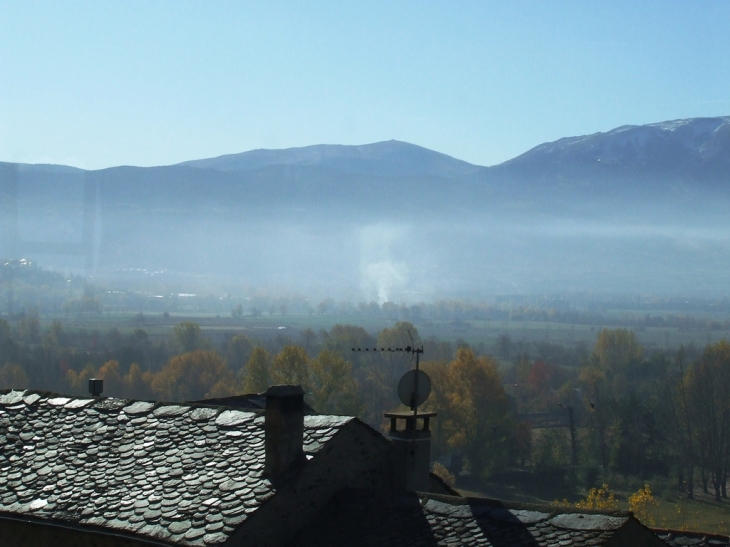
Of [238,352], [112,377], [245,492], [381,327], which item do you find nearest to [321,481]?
[245,492]

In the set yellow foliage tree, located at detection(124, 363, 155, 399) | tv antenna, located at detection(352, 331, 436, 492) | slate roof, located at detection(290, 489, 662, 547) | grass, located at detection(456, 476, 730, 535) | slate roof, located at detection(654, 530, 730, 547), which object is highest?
tv antenna, located at detection(352, 331, 436, 492)

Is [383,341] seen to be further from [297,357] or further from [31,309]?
[31,309]

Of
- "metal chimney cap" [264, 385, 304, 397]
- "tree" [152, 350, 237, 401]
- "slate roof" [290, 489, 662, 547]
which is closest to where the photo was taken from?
"slate roof" [290, 489, 662, 547]

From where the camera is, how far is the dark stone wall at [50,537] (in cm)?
1014

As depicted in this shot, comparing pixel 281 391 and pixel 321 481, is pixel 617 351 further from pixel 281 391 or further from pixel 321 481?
pixel 281 391

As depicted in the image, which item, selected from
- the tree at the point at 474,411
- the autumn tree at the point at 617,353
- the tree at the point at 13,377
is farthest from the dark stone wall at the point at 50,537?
the autumn tree at the point at 617,353

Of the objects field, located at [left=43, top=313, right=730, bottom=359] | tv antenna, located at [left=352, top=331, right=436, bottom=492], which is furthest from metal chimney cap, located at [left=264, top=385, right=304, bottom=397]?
field, located at [left=43, top=313, right=730, bottom=359]

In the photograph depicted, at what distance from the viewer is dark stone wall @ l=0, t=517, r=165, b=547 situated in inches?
399

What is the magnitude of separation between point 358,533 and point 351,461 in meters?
1.29

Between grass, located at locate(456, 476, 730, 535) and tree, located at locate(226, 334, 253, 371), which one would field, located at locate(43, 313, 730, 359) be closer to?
tree, located at locate(226, 334, 253, 371)

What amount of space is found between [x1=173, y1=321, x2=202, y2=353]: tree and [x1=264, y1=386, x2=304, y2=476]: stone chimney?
10223cm

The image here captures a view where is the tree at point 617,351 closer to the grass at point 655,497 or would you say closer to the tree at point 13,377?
the grass at point 655,497

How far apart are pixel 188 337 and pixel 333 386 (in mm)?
51799

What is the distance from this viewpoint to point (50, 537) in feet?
35.0
